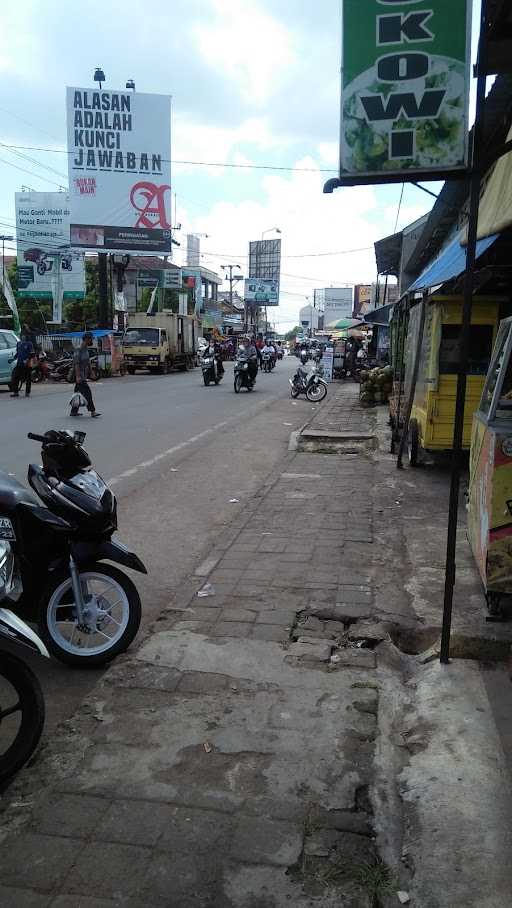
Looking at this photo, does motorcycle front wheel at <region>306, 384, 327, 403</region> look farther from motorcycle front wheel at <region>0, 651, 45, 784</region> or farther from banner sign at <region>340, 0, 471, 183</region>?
motorcycle front wheel at <region>0, 651, 45, 784</region>

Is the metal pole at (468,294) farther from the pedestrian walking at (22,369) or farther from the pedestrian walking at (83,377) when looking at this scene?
the pedestrian walking at (22,369)

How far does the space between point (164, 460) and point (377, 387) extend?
878 centimetres

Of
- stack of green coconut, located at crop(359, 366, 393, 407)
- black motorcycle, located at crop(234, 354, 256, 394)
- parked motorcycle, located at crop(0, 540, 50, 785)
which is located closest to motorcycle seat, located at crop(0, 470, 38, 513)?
parked motorcycle, located at crop(0, 540, 50, 785)

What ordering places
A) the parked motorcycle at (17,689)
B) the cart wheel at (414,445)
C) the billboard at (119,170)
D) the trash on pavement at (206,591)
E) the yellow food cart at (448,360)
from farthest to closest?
the billboard at (119,170) < the cart wheel at (414,445) < the yellow food cart at (448,360) < the trash on pavement at (206,591) < the parked motorcycle at (17,689)

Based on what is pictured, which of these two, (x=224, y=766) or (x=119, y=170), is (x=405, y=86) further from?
(x=119, y=170)

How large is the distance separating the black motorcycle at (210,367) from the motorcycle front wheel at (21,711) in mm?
21049

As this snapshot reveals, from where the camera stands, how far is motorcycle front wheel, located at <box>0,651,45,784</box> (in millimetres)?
2611

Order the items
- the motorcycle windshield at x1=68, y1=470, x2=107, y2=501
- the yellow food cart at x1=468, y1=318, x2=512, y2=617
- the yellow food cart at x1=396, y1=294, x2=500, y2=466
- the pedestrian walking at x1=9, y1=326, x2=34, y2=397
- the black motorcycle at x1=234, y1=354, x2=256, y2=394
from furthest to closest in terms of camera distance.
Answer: the black motorcycle at x1=234, y1=354, x2=256, y2=394, the pedestrian walking at x1=9, y1=326, x2=34, y2=397, the yellow food cart at x1=396, y1=294, x2=500, y2=466, the yellow food cart at x1=468, y1=318, x2=512, y2=617, the motorcycle windshield at x1=68, y1=470, x2=107, y2=501

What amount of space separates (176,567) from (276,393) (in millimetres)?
16577

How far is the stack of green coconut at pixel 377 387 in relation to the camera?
671 inches

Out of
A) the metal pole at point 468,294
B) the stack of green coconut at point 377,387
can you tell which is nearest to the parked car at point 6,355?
the stack of green coconut at point 377,387

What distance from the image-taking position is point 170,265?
204 ft

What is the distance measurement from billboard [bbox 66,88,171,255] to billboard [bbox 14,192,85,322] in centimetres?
423

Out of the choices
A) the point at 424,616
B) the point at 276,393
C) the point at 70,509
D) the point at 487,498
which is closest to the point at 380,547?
the point at 424,616
